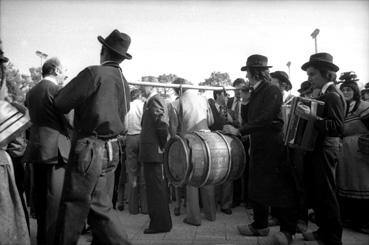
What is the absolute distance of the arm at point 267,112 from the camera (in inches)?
171

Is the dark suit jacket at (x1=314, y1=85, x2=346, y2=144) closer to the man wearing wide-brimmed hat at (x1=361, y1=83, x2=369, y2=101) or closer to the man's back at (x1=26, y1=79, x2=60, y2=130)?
the man's back at (x1=26, y1=79, x2=60, y2=130)

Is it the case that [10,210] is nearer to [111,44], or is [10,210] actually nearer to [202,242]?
[111,44]

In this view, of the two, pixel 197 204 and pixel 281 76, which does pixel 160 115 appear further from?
pixel 281 76

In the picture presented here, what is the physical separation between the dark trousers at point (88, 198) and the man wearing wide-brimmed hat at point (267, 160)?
169 centimetres

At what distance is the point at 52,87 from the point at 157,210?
2.13m

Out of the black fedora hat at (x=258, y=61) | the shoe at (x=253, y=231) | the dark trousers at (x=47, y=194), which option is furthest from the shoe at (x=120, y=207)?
the black fedora hat at (x=258, y=61)

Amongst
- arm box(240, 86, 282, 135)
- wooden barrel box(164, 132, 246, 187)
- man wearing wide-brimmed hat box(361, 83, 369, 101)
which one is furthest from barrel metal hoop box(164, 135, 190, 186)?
man wearing wide-brimmed hat box(361, 83, 369, 101)

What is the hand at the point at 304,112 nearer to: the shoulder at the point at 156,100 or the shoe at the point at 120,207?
the shoulder at the point at 156,100

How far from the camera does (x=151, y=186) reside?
4992 millimetres

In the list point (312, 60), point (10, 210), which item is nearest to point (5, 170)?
point (10, 210)

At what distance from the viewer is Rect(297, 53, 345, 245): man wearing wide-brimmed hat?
385 centimetres

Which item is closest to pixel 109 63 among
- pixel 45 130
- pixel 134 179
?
pixel 45 130

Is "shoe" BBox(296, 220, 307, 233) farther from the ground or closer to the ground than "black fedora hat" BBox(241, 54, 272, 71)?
closer to the ground

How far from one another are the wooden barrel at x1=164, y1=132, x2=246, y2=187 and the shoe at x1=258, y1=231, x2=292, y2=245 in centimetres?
88
